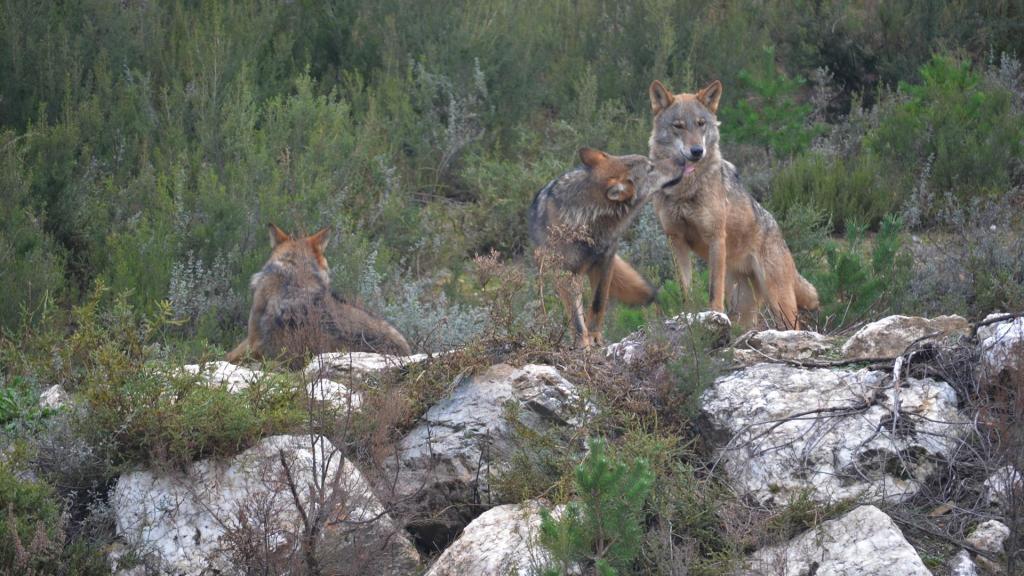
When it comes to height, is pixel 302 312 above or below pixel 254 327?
above

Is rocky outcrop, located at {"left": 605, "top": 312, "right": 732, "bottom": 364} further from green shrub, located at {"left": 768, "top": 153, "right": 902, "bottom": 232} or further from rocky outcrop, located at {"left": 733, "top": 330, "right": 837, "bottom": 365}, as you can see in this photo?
green shrub, located at {"left": 768, "top": 153, "right": 902, "bottom": 232}

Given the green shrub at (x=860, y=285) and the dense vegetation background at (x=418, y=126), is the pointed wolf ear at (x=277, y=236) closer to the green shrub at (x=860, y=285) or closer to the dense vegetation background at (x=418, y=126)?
the dense vegetation background at (x=418, y=126)

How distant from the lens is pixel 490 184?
452 inches

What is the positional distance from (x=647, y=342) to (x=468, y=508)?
1.24 meters

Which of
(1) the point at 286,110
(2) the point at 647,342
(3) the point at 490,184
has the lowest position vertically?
(3) the point at 490,184

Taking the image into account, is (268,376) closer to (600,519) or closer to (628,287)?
(600,519)

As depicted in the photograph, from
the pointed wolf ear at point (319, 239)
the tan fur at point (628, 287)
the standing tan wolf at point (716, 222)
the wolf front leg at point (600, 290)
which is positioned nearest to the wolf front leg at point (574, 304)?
the wolf front leg at point (600, 290)

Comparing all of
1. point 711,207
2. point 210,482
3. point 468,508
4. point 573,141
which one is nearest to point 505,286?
point 468,508

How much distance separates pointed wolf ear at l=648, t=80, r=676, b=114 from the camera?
902cm

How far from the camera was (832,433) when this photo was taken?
5.07 metres

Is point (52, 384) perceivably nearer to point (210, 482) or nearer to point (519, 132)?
point (210, 482)

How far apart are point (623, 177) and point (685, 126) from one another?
1235 millimetres

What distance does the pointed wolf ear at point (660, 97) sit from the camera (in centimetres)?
902

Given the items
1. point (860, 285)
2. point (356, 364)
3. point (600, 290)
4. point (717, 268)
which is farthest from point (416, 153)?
point (356, 364)
